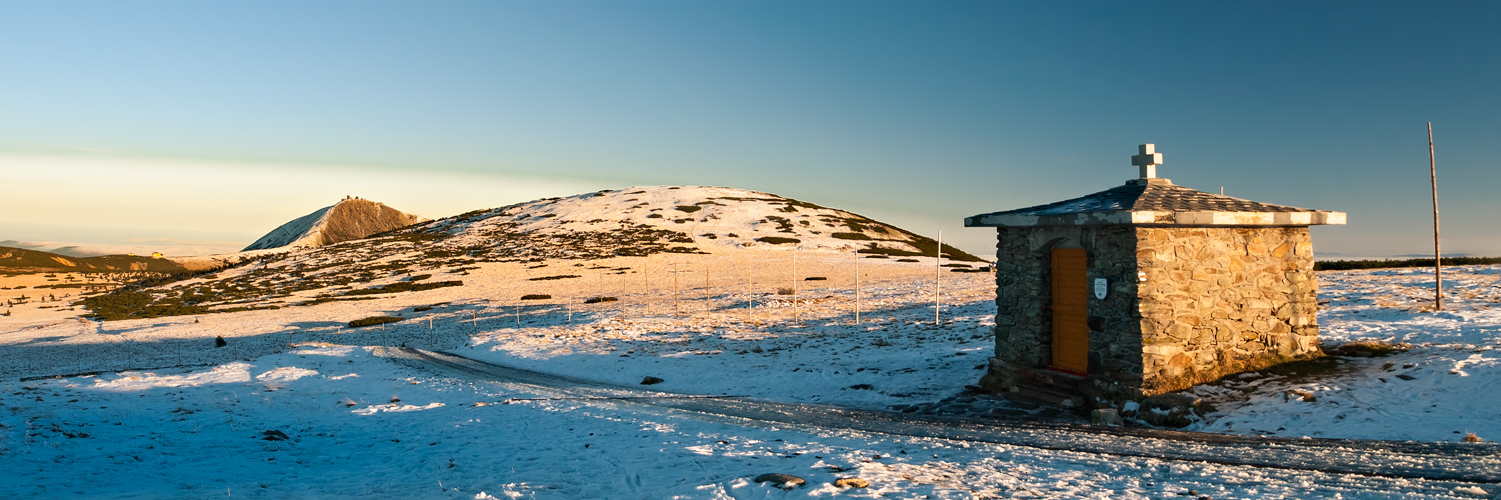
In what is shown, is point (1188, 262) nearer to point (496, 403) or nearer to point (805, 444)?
point (805, 444)

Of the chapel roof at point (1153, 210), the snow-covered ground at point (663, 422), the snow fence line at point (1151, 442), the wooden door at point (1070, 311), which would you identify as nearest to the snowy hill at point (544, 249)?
the snow-covered ground at point (663, 422)

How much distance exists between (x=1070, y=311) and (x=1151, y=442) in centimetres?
440

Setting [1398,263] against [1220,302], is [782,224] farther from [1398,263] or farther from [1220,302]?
[1220,302]

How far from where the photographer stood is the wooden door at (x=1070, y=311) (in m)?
14.9

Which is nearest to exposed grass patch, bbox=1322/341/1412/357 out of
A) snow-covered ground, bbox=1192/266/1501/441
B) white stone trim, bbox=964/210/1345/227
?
snow-covered ground, bbox=1192/266/1501/441

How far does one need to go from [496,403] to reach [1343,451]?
1450cm

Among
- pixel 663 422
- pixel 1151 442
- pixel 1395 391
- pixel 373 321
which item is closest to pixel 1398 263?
pixel 1395 391

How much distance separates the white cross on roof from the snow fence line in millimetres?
5969

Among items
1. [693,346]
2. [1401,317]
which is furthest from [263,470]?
[1401,317]

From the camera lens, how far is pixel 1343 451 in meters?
9.94

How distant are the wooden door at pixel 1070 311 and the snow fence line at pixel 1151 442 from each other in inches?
90.9

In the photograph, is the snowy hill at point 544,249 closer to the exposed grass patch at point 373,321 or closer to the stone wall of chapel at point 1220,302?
the exposed grass patch at point 373,321

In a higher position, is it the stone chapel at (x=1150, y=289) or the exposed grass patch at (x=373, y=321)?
the stone chapel at (x=1150, y=289)

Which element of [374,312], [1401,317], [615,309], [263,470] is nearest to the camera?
[263,470]
